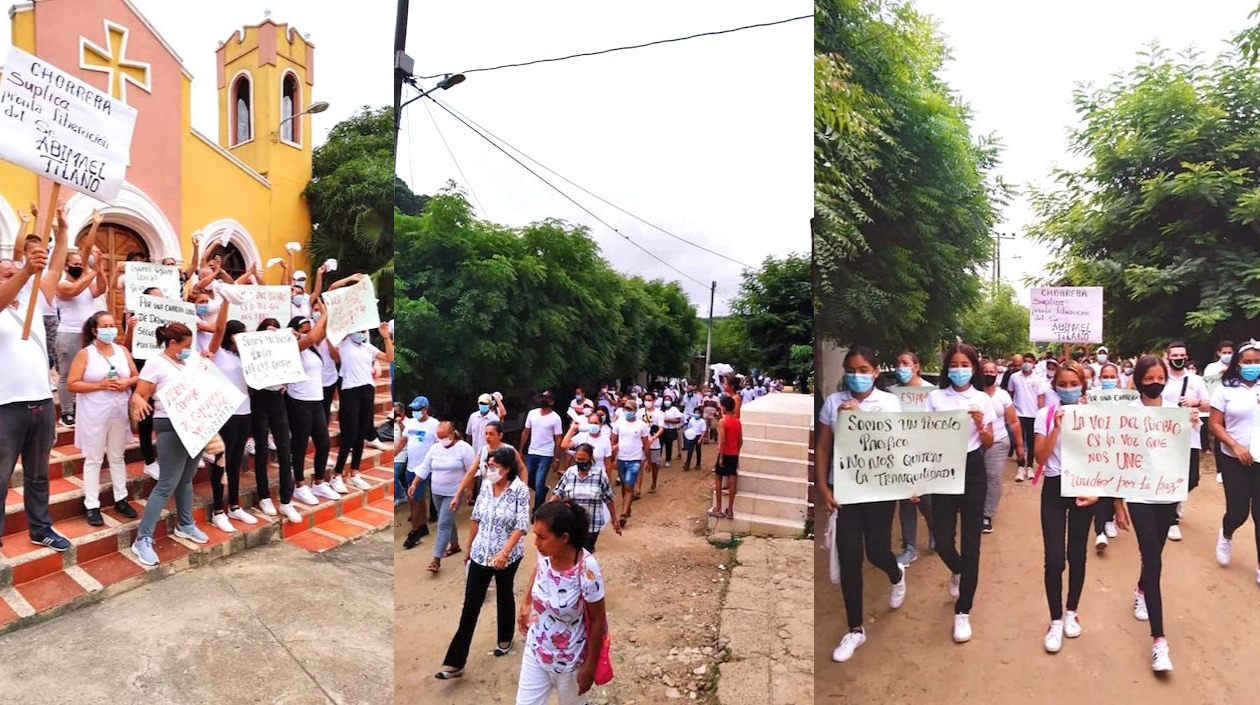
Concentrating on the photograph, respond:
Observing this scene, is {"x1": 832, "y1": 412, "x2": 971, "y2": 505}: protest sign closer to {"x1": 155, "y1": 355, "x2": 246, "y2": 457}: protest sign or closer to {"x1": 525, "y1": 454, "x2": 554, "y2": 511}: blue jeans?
{"x1": 525, "y1": 454, "x2": 554, "y2": 511}: blue jeans

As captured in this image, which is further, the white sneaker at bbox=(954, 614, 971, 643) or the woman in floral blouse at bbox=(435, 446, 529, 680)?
the woman in floral blouse at bbox=(435, 446, 529, 680)

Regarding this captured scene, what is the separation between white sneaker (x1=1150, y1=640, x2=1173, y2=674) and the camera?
183cm

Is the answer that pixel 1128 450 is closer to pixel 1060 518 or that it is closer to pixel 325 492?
pixel 1060 518

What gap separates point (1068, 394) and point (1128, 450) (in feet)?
0.80

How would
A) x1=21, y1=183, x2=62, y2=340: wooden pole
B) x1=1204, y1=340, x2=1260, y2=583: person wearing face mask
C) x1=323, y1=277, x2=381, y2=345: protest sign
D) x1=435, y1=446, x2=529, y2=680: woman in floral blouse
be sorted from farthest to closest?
x1=323, y1=277, x2=381, y2=345: protest sign < x1=435, y1=446, x2=529, y2=680: woman in floral blouse < x1=1204, y1=340, x2=1260, y2=583: person wearing face mask < x1=21, y1=183, x2=62, y2=340: wooden pole

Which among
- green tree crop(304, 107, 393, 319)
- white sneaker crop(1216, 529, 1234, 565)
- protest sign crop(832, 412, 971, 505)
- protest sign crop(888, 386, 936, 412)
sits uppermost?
green tree crop(304, 107, 393, 319)

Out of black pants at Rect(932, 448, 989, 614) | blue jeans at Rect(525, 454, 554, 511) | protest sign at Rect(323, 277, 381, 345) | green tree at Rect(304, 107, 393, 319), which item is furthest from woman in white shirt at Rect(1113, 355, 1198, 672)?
protest sign at Rect(323, 277, 381, 345)

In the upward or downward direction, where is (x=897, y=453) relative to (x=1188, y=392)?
downward

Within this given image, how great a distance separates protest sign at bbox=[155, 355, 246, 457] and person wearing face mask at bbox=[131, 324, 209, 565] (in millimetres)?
26

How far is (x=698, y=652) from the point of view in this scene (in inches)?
77.8

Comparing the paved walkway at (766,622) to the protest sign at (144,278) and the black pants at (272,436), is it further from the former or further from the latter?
the protest sign at (144,278)

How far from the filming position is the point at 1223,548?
1.89m

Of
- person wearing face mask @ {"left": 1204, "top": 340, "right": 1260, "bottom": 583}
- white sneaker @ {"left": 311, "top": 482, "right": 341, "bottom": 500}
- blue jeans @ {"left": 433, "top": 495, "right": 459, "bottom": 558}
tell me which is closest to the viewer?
person wearing face mask @ {"left": 1204, "top": 340, "right": 1260, "bottom": 583}

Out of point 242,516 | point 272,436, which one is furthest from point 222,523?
point 272,436
